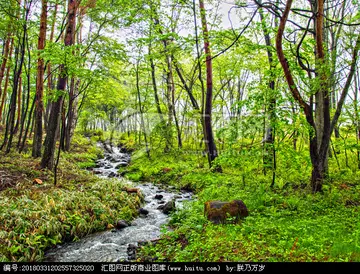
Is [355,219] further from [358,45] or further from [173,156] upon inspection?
[173,156]

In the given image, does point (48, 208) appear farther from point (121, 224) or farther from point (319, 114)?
point (319, 114)

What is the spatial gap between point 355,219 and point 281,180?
10.6 feet

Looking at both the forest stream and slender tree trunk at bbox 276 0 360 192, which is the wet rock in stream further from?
slender tree trunk at bbox 276 0 360 192

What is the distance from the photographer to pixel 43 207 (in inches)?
248

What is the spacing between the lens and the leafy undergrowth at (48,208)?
200 inches

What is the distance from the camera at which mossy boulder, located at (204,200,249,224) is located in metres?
5.91

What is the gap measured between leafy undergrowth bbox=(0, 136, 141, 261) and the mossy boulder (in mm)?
2887

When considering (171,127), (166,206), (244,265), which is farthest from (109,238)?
(171,127)
